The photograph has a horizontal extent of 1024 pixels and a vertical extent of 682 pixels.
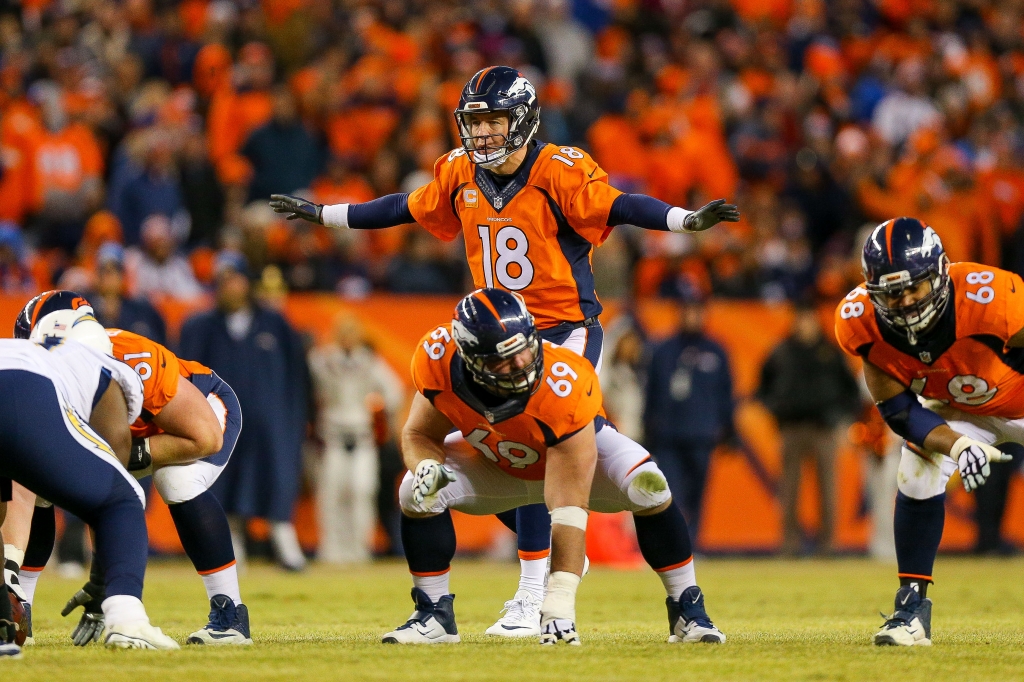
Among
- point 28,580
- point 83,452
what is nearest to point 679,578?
point 83,452

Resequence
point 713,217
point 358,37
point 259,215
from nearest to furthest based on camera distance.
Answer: point 713,217 → point 259,215 → point 358,37

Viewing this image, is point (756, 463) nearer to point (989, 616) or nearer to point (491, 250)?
point (989, 616)

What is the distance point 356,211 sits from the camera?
7.19 meters

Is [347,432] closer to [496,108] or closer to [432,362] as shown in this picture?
[496,108]

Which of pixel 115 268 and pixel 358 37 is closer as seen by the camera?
pixel 115 268

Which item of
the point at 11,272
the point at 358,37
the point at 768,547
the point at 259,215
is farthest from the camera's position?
the point at 358,37

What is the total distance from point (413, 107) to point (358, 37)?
162 centimetres

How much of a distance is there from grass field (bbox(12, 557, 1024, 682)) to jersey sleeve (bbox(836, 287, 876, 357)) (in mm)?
1321

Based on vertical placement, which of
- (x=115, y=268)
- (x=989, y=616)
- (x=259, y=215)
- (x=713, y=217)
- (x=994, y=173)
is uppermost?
(x=994, y=173)

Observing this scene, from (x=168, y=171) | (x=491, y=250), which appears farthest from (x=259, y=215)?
(x=491, y=250)

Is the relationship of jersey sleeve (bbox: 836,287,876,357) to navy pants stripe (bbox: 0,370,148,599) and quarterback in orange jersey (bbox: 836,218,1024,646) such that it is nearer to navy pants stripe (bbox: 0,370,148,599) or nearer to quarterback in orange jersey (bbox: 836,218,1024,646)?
quarterback in orange jersey (bbox: 836,218,1024,646)

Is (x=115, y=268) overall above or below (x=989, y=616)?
above

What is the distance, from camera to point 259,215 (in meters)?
13.0

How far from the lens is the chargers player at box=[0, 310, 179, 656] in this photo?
17.1ft
